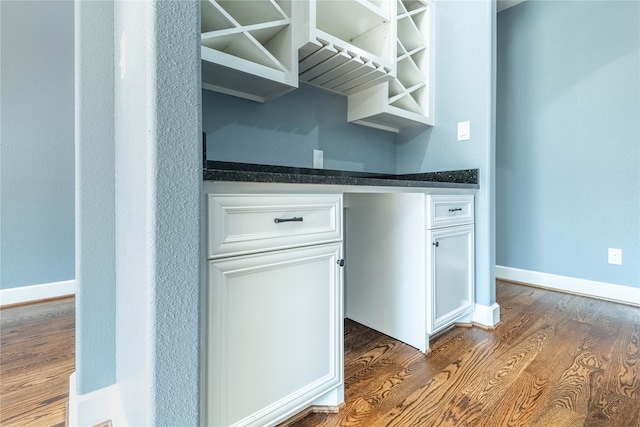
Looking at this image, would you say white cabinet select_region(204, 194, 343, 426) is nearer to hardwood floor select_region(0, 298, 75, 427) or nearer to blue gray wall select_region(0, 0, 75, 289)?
hardwood floor select_region(0, 298, 75, 427)

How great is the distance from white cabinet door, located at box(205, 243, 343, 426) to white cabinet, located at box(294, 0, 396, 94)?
995mm

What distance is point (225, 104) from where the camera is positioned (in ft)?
5.03

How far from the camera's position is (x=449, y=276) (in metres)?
1.57

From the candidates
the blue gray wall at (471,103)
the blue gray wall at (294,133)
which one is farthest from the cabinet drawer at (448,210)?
the blue gray wall at (294,133)

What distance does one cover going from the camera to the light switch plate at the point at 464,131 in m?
1.86

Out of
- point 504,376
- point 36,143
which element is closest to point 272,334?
point 504,376

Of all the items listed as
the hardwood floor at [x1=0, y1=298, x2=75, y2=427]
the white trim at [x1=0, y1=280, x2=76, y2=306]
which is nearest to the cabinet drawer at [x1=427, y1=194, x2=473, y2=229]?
the hardwood floor at [x1=0, y1=298, x2=75, y2=427]

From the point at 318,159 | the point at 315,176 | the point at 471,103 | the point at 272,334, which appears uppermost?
the point at 471,103

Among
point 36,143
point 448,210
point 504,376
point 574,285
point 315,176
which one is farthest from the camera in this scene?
point 574,285

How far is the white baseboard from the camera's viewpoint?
2.05 m

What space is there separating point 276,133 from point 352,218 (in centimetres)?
64

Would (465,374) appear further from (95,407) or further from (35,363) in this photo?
(35,363)

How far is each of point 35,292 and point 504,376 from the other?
111 inches

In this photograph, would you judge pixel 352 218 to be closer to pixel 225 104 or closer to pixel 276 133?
pixel 276 133
